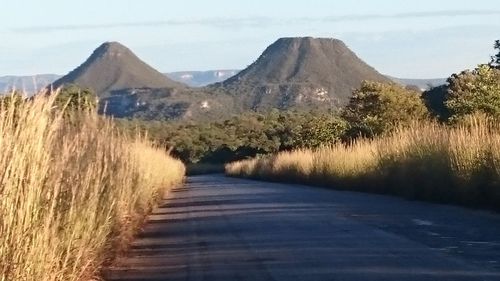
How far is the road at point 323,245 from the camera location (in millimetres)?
11926

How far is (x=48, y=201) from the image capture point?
911 centimetres

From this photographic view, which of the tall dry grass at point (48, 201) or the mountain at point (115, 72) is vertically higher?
the mountain at point (115, 72)

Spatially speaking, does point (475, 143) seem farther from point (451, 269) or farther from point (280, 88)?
point (280, 88)

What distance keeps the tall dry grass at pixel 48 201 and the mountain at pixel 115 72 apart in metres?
44.8

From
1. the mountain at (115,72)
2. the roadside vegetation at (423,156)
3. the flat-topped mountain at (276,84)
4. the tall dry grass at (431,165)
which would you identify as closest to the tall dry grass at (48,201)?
the tall dry grass at (431,165)

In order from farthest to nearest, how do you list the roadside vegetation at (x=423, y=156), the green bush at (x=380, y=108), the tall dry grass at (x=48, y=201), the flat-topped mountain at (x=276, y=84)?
the flat-topped mountain at (x=276, y=84), the green bush at (x=380, y=108), the roadside vegetation at (x=423, y=156), the tall dry grass at (x=48, y=201)

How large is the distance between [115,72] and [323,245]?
89.5 m

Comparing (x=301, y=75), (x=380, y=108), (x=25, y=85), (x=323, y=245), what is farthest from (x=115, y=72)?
(x=25, y=85)

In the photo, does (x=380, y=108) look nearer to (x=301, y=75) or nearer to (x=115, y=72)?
(x=115, y=72)

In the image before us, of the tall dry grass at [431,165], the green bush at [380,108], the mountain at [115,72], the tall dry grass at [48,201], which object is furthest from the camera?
the mountain at [115,72]

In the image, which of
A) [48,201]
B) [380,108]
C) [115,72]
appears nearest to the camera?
[48,201]

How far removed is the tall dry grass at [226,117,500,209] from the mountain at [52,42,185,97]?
75.3 ft

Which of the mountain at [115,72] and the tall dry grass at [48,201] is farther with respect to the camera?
the mountain at [115,72]

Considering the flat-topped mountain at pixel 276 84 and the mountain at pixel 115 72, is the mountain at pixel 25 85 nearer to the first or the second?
the mountain at pixel 115 72
